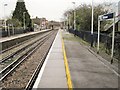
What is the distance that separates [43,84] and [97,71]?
12.9ft

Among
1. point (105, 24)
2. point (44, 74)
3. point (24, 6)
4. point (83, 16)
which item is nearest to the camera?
point (44, 74)

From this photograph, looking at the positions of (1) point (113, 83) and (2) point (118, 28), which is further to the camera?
(2) point (118, 28)

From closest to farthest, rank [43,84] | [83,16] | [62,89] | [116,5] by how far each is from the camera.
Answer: [62,89], [43,84], [116,5], [83,16]

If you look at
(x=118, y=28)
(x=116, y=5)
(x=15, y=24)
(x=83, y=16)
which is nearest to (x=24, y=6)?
(x=15, y=24)

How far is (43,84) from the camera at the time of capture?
10375 millimetres

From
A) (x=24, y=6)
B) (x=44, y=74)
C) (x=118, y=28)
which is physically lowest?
(x=44, y=74)

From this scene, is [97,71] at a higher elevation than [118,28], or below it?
below

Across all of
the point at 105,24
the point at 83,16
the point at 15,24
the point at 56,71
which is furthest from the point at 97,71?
the point at 15,24

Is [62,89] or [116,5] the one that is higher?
[116,5]

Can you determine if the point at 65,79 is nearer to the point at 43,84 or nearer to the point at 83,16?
the point at 43,84

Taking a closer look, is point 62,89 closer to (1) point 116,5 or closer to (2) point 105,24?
(1) point 116,5

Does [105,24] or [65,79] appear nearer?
[65,79]

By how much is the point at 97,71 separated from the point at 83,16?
109 ft

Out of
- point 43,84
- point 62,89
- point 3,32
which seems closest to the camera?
point 62,89
